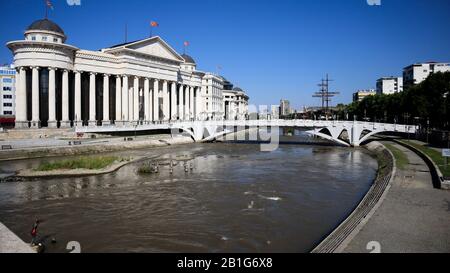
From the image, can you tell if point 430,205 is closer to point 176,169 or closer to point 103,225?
point 103,225

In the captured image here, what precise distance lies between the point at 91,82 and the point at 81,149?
1108 inches

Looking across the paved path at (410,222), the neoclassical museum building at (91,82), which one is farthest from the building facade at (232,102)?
the paved path at (410,222)

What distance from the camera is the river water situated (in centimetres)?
1805

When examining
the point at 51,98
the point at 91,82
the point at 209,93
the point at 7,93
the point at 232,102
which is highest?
the point at 209,93

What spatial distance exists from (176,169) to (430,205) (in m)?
26.7

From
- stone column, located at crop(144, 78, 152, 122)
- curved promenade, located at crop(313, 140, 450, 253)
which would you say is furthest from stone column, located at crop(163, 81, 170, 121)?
curved promenade, located at crop(313, 140, 450, 253)

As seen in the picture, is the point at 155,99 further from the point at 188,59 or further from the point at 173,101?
the point at 188,59

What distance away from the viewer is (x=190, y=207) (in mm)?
→ 24250

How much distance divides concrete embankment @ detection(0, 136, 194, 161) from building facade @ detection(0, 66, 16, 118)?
6020cm

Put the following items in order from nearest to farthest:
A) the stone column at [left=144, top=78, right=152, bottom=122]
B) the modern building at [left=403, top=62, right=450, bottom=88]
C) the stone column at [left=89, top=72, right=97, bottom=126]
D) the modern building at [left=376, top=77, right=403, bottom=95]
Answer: the stone column at [left=89, top=72, right=97, bottom=126] → the stone column at [left=144, top=78, right=152, bottom=122] → the modern building at [left=403, top=62, right=450, bottom=88] → the modern building at [left=376, top=77, right=403, bottom=95]

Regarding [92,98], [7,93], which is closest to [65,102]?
[92,98]

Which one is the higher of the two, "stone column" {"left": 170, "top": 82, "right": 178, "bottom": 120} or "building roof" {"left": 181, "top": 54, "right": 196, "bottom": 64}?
"building roof" {"left": 181, "top": 54, "right": 196, "bottom": 64}

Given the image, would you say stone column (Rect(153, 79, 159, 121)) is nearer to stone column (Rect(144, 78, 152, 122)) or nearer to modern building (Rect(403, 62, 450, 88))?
stone column (Rect(144, 78, 152, 122))

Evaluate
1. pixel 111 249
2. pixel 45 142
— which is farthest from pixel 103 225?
pixel 45 142
